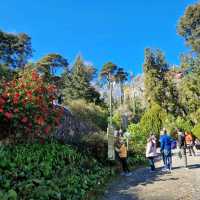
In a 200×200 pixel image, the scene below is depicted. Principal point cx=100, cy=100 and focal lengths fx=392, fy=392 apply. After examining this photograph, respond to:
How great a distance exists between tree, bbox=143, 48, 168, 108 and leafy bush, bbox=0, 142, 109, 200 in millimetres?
26060

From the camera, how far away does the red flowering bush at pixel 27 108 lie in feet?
36.6

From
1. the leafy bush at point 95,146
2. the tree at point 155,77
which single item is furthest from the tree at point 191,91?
the leafy bush at point 95,146

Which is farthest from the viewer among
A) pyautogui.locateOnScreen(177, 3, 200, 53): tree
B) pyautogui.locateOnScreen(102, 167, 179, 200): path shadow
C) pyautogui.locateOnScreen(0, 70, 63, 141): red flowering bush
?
pyautogui.locateOnScreen(177, 3, 200, 53): tree

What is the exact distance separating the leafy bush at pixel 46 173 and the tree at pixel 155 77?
85.5 feet

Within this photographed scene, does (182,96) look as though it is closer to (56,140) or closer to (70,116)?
(70,116)

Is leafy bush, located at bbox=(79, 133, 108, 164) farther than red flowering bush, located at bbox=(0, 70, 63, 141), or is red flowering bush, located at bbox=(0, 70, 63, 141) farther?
leafy bush, located at bbox=(79, 133, 108, 164)

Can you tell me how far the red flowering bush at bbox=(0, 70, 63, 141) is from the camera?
11156mm

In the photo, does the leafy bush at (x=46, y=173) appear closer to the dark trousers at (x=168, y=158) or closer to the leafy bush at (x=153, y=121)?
the dark trousers at (x=168, y=158)

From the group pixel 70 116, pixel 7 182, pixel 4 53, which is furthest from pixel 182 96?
pixel 7 182

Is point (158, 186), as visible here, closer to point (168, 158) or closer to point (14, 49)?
point (168, 158)

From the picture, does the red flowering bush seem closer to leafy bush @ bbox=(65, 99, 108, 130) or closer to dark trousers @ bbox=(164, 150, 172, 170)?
dark trousers @ bbox=(164, 150, 172, 170)

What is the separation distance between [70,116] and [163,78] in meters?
24.4

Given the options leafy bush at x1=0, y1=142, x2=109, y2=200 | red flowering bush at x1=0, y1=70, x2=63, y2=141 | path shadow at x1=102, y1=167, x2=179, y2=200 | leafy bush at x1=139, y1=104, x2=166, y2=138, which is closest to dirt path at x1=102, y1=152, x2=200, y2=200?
path shadow at x1=102, y1=167, x2=179, y2=200

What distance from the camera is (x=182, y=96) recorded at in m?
38.5
